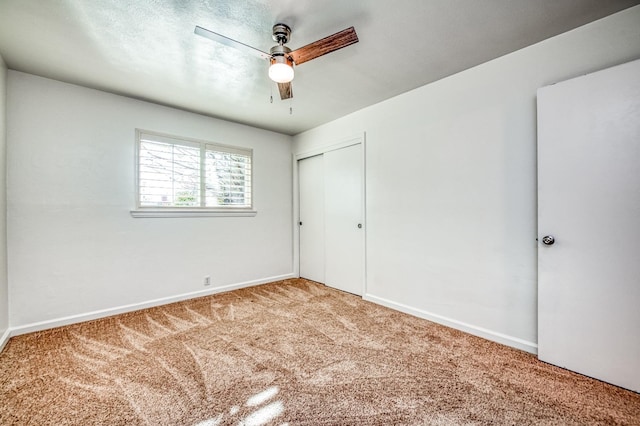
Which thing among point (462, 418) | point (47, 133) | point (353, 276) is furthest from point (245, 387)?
point (47, 133)

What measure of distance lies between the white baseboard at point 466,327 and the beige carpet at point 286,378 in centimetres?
7

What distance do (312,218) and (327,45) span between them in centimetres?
289

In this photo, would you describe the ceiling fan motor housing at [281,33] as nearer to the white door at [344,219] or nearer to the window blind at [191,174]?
the white door at [344,219]

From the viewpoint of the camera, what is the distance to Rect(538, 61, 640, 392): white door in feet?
5.63

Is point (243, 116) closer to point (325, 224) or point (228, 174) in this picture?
point (228, 174)

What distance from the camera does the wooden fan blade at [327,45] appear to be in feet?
5.35

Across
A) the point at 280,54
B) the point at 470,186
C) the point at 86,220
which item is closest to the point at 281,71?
the point at 280,54

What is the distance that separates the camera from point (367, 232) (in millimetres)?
3445

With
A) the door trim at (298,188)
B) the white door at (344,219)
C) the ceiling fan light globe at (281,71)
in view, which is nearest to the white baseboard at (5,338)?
the ceiling fan light globe at (281,71)

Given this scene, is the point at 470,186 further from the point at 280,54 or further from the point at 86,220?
the point at 86,220

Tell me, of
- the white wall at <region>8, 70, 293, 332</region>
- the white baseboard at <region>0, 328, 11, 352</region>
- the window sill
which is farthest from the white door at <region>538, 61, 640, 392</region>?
the white baseboard at <region>0, 328, 11, 352</region>

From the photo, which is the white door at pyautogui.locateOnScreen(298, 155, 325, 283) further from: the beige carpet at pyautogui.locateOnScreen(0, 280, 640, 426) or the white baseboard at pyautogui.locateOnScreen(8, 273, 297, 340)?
the beige carpet at pyautogui.locateOnScreen(0, 280, 640, 426)

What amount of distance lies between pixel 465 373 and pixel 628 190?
1579 mm

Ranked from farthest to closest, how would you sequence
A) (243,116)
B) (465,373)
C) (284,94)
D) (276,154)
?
(276,154)
(243,116)
(284,94)
(465,373)
